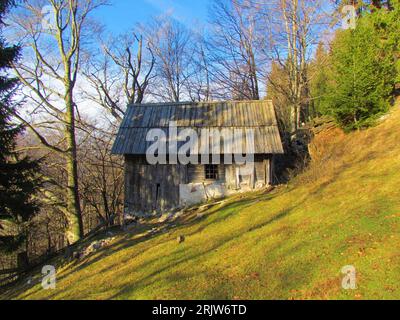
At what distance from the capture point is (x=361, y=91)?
564 inches

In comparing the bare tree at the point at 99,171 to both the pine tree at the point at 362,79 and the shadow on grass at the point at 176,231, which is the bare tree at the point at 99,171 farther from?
the pine tree at the point at 362,79

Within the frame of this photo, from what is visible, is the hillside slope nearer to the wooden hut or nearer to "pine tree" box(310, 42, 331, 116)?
the wooden hut

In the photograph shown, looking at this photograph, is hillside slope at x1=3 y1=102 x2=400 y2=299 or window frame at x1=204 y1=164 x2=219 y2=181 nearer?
hillside slope at x1=3 y1=102 x2=400 y2=299

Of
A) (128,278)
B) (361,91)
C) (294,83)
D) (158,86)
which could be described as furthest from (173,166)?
(158,86)

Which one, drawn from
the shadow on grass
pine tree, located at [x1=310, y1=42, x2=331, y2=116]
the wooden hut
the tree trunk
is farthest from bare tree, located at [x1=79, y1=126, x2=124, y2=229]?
pine tree, located at [x1=310, y1=42, x2=331, y2=116]

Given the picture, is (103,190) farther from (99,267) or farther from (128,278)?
(128,278)

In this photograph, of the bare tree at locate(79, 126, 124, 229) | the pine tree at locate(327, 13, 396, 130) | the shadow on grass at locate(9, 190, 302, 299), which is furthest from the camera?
the bare tree at locate(79, 126, 124, 229)

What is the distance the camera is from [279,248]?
7.60m

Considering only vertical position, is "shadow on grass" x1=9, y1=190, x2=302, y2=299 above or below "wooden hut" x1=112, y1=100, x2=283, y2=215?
below

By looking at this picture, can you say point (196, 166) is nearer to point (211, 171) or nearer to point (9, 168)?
point (211, 171)

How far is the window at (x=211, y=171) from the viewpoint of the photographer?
14945 millimetres

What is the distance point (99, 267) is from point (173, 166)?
6498 mm

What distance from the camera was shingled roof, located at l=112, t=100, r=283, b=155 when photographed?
48.6 ft

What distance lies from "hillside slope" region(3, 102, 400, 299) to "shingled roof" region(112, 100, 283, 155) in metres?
2.91
